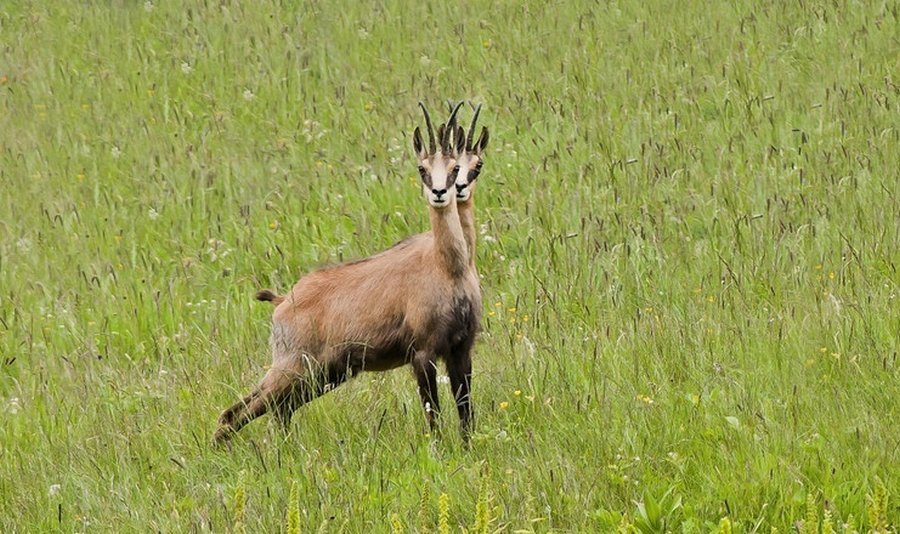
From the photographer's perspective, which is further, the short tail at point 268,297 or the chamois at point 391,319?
the short tail at point 268,297

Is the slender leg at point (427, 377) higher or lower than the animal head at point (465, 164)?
lower

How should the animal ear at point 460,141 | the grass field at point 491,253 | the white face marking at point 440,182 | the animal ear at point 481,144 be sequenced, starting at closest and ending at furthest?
the grass field at point 491,253
the white face marking at point 440,182
the animal ear at point 460,141
the animal ear at point 481,144

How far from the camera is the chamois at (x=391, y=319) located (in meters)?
7.10

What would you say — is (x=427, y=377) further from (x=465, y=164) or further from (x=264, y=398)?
(x=465, y=164)

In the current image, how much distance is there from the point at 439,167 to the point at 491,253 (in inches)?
136

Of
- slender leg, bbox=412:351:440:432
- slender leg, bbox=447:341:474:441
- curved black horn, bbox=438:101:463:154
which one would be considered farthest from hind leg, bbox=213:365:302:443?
curved black horn, bbox=438:101:463:154

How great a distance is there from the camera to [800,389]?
21.5 ft

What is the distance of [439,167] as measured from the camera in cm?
712

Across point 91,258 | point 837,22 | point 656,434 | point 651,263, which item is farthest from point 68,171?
point 656,434

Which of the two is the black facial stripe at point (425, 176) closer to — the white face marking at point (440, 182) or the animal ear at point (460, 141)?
the white face marking at point (440, 182)

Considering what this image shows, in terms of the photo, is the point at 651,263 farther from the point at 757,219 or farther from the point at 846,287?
the point at 846,287

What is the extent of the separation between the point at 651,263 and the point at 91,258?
4.72 metres

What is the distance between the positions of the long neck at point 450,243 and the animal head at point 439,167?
0.22 feet

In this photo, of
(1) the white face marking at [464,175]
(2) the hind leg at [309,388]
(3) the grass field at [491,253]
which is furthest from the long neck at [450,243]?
(2) the hind leg at [309,388]
